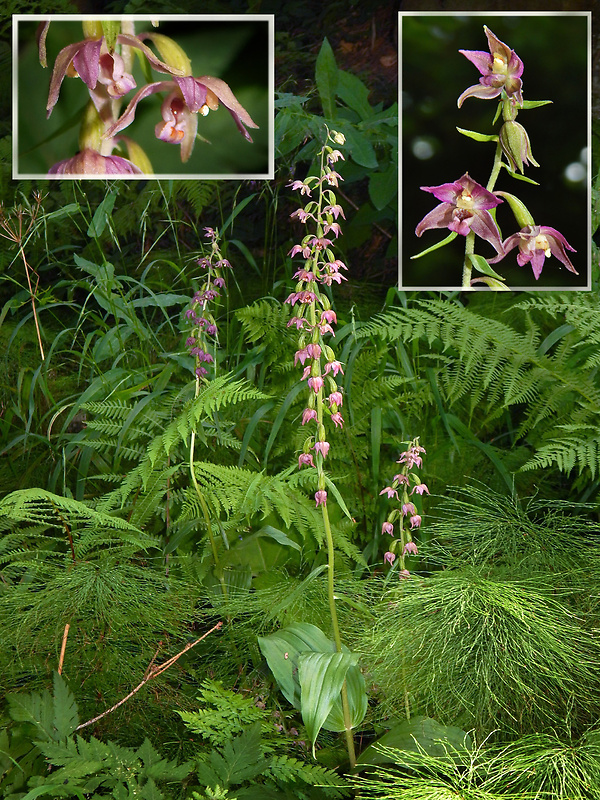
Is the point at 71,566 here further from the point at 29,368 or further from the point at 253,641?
the point at 29,368

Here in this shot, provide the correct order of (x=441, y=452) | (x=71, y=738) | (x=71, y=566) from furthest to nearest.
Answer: (x=441, y=452), (x=71, y=566), (x=71, y=738)

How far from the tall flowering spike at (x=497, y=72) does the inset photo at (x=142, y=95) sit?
1.97 ft

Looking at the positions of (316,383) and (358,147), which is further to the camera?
(358,147)

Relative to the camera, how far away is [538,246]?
7.39 ft

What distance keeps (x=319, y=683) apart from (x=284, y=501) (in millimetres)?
420

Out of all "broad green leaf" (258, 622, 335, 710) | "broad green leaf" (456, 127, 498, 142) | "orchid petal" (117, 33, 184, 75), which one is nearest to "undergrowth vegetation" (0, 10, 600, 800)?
"broad green leaf" (258, 622, 335, 710)

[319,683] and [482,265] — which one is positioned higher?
[482,265]

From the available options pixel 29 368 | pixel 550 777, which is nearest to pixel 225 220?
pixel 29 368

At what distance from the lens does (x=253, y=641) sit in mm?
1728

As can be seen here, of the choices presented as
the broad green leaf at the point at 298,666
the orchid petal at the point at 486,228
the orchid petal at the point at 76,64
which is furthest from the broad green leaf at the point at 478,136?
the broad green leaf at the point at 298,666

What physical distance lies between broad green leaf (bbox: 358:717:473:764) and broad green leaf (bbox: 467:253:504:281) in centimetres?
132

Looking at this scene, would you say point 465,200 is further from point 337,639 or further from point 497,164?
point 337,639

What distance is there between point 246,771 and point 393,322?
1.25 m

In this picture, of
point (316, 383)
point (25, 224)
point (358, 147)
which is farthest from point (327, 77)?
point (316, 383)
